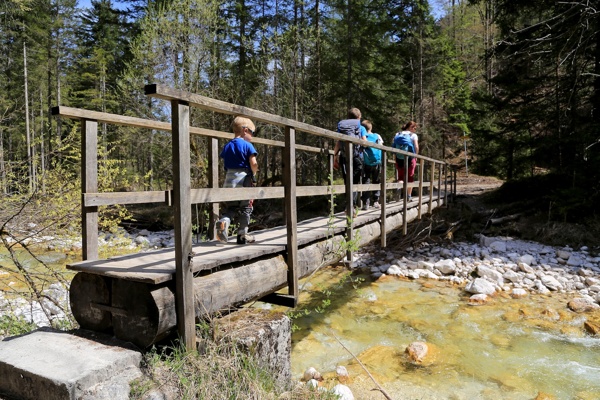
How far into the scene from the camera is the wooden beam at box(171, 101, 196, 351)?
2457 mm

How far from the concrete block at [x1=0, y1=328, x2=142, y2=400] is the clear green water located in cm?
206

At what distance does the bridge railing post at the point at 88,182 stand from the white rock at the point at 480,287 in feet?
25.3

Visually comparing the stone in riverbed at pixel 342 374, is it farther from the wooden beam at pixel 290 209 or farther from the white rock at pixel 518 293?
the white rock at pixel 518 293

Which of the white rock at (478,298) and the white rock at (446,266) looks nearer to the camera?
the white rock at (478,298)

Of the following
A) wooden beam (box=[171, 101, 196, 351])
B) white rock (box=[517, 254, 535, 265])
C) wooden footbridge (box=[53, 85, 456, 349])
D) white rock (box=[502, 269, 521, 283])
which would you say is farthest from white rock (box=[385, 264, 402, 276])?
wooden beam (box=[171, 101, 196, 351])

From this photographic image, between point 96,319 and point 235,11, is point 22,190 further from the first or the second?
point 235,11

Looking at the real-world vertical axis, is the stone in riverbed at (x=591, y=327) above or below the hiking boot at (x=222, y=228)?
below

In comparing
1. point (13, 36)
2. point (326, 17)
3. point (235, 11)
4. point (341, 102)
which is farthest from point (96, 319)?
point (13, 36)

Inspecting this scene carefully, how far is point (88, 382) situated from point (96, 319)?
687mm

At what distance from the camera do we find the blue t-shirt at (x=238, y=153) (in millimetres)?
4121

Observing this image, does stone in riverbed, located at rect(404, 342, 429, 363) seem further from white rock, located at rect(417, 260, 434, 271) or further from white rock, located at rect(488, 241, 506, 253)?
white rock, located at rect(488, 241, 506, 253)

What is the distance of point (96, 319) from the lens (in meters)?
2.62

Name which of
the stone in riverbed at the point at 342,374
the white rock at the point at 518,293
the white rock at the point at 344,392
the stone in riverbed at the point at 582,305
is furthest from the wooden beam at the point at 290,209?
the white rock at the point at 518,293

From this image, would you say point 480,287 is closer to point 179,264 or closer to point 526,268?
point 526,268
